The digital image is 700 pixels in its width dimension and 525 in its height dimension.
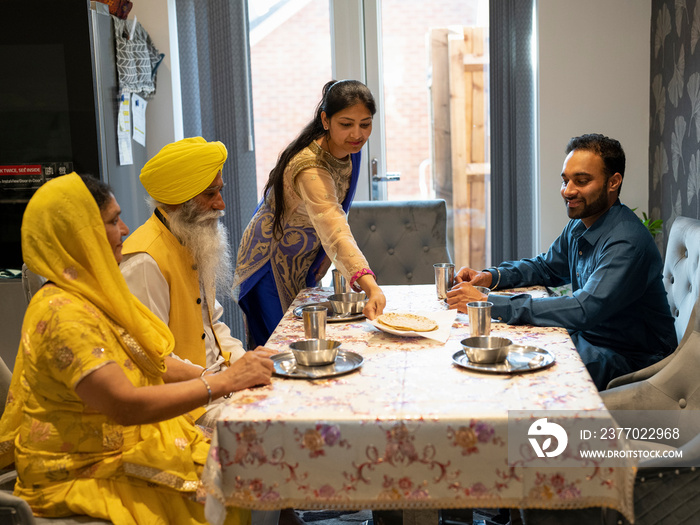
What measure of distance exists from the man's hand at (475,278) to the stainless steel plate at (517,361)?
0.70 m

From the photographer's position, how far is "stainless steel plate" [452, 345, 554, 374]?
161 centimetres

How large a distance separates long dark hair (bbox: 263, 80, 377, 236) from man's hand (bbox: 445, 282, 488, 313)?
0.72 meters

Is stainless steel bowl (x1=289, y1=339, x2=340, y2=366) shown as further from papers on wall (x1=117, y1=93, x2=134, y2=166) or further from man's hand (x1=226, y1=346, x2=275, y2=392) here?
papers on wall (x1=117, y1=93, x2=134, y2=166)

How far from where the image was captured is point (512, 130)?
12.9ft

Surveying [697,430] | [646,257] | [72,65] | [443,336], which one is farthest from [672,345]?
[72,65]

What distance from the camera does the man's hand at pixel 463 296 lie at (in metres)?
2.20

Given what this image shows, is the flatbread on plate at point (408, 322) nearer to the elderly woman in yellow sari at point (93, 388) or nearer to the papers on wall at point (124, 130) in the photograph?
the elderly woman in yellow sari at point (93, 388)

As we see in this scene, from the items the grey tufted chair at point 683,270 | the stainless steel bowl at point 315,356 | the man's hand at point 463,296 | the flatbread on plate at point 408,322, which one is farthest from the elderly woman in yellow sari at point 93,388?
the grey tufted chair at point 683,270

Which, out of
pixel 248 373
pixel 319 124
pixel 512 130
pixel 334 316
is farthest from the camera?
pixel 512 130

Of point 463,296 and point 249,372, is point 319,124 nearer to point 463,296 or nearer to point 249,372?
point 463,296

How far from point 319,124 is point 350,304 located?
0.75 m

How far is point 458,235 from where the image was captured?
4.27m

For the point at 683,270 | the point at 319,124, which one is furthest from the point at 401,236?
the point at 683,270

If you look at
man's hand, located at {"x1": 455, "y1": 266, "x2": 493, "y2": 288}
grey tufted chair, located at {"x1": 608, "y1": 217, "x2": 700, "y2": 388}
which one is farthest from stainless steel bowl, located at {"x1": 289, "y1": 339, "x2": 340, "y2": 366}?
grey tufted chair, located at {"x1": 608, "y1": 217, "x2": 700, "y2": 388}
